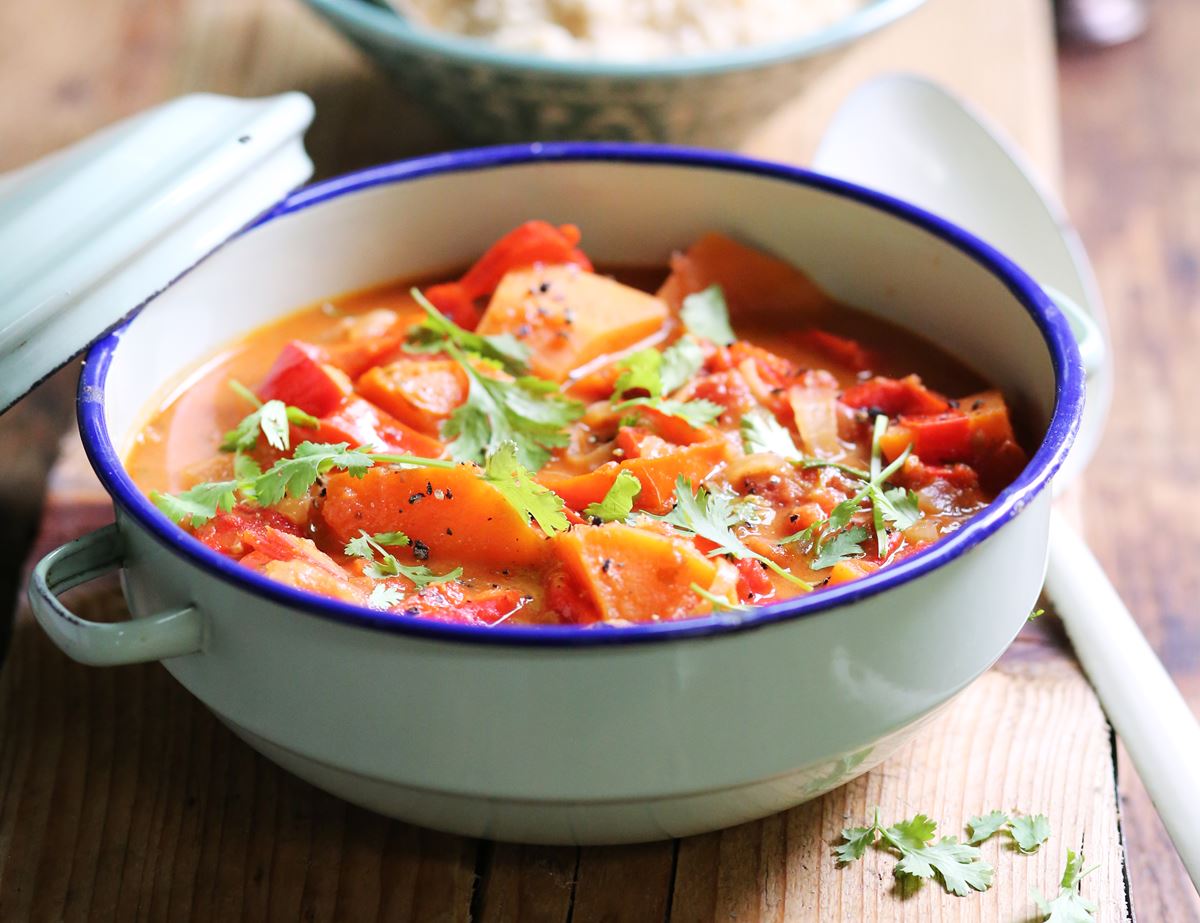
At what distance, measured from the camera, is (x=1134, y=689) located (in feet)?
6.15

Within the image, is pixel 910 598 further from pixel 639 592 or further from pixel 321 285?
pixel 321 285

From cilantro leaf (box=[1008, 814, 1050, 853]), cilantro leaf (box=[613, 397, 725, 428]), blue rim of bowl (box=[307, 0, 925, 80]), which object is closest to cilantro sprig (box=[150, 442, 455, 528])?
cilantro leaf (box=[613, 397, 725, 428])

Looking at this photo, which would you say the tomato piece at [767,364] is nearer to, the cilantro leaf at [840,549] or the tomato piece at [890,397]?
the tomato piece at [890,397]

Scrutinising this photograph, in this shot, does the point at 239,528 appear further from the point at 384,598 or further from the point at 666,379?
the point at 666,379

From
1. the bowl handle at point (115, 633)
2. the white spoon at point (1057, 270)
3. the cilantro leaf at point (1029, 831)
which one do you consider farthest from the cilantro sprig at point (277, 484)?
the white spoon at point (1057, 270)

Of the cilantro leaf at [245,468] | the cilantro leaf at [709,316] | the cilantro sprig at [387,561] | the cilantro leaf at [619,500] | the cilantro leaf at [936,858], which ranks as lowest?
the cilantro leaf at [936,858]

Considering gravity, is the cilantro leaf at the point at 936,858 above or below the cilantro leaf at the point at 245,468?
below

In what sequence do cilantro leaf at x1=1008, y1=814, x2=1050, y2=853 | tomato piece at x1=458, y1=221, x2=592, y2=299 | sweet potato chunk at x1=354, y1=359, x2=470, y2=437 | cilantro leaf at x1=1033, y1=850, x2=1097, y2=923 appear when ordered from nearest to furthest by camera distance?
1. cilantro leaf at x1=1033, y1=850, x2=1097, y2=923
2. cilantro leaf at x1=1008, y1=814, x2=1050, y2=853
3. sweet potato chunk at x1=354, y1=359, x2=470, y2=437
4. tomato piece at x1=458, y1=221, x2=592, y2=299

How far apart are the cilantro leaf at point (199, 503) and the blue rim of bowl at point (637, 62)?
113 cm

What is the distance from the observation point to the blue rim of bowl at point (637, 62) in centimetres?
255

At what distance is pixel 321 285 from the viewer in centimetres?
234

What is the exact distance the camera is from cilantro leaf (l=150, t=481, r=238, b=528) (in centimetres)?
174

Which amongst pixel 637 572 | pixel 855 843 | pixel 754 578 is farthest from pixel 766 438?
pixel 855 843

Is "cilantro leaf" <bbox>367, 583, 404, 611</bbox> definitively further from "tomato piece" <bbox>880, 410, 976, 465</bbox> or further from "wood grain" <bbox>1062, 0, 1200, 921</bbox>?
"wood grain" <bbox>1062, 0, 1200, 921</bbox>
